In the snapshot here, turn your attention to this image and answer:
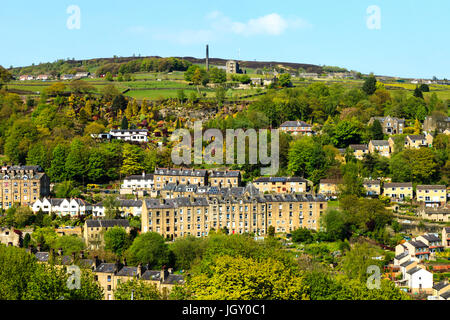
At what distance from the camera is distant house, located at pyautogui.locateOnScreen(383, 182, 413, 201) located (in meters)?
58.2

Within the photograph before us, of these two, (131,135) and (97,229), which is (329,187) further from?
(131,135)

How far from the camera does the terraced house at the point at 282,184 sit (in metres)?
59.8

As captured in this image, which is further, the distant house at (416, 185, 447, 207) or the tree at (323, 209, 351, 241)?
the distant house at (416, 185, 447, 207)

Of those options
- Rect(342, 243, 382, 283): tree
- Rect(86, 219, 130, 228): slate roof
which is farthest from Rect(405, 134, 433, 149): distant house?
Rect(86, 219, 130, 228): slate roof

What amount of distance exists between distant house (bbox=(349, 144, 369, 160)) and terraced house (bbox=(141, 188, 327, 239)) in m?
12.7

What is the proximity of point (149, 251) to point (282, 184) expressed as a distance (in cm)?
1822

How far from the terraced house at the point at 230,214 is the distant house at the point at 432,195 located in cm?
971

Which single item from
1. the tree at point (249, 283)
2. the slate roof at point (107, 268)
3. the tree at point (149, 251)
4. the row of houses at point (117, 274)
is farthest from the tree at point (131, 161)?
the tree at point (249, 283)

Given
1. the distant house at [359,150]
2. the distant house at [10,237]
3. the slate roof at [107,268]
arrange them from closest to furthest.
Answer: the slate roof at [107,268] → the distant house at [10,237] → the distant house at [359,150]

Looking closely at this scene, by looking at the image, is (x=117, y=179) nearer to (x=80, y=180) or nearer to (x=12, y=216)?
(x=80, y=180)

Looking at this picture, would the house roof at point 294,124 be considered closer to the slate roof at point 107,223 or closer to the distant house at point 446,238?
the distant house at point 446,238

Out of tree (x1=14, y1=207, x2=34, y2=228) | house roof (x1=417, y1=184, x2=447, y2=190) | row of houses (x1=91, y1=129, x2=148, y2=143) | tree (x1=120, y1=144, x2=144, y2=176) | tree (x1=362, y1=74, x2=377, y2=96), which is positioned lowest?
tree (x1=14, y1=207, x2=34, y2=228)

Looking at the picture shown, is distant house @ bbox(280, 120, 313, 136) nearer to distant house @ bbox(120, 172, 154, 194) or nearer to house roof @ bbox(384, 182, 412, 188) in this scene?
house roof @ bbox(384, 182, 412, 188)
